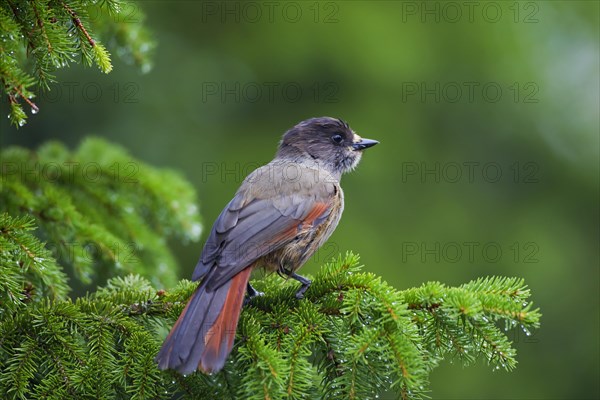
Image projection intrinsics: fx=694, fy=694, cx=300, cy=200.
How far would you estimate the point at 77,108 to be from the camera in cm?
665

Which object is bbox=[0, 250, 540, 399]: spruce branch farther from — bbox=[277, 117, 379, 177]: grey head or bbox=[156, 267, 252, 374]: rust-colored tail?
bbox=[277, 117, 379, 177]: grey head

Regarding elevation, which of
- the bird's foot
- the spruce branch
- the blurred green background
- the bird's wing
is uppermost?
the blurred green background

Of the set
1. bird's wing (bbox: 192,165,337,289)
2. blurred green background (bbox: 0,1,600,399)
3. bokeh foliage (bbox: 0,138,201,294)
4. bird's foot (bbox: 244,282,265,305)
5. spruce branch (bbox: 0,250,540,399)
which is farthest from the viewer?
blurred green background (bbox: 0,1,600,399)

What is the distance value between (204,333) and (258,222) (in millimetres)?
1034

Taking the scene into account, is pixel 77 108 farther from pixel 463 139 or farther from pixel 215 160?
pixel 463 139

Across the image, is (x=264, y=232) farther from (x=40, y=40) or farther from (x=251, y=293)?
(x=40, y=40)

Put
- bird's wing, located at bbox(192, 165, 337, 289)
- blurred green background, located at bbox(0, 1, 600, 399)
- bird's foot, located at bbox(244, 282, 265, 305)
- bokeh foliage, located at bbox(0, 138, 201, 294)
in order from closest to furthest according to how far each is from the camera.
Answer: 1. bird's wing, located at bbox(192, 165, 337, 289)
2. bird's foot, located at bbox(244, 282, 265, 305)
3. bokeh foliage, located at bbox(0, 138, 201, 294)
4. blurred green background, located at bbox(0, 1, 600, 399)

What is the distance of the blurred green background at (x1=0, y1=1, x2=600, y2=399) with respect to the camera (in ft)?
20.5

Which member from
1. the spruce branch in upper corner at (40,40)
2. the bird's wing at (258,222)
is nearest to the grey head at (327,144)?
the bird's wing at (258,222)

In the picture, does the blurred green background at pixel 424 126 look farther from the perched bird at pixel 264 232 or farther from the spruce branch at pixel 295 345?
the spruce branch at pixel 295 345

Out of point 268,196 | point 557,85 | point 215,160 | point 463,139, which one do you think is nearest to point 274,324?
point 268,196

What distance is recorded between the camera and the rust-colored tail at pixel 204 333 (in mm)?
2584

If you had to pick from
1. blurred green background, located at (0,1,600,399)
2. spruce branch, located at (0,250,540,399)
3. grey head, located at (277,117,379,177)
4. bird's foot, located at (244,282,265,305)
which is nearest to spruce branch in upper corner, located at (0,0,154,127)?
spruce branch, located at (0,250,540,399)

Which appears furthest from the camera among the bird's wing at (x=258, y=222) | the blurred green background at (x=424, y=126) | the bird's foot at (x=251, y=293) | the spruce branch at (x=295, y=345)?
the blurred green background at (x=424, y=126)
